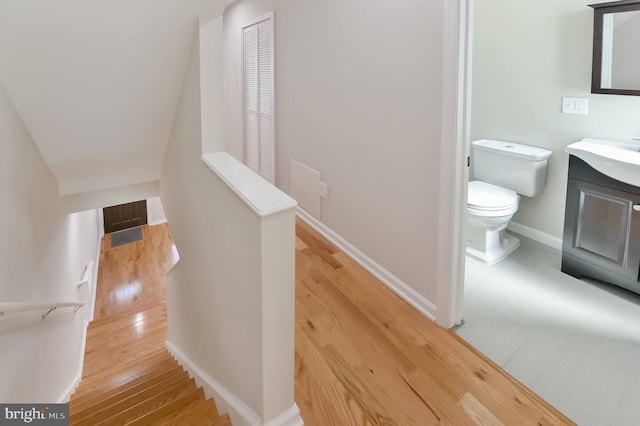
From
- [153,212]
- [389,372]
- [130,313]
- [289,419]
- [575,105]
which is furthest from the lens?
[153,212]

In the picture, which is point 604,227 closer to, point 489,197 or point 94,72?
point 489,197

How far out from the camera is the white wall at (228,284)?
132cm

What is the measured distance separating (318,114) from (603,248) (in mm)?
2147

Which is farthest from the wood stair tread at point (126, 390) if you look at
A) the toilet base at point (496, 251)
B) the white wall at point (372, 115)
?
the toilet base at point (496, 251)

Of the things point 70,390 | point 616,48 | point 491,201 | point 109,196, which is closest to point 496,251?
point 491,201

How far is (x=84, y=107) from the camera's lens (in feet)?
7.07

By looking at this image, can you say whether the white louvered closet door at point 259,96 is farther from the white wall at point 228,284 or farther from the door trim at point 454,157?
the door trim at point 454,157

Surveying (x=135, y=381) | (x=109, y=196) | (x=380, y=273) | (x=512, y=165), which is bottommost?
(x=135, y=381)

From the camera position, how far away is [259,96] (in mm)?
4074

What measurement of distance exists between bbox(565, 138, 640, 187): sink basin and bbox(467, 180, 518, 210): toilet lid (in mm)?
519

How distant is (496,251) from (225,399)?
2.17 meters

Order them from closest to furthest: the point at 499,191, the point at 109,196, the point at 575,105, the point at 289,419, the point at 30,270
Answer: the point at 289,419
the point at 30,270
the point at 575,105
the point at 499,191
the point at 109,196

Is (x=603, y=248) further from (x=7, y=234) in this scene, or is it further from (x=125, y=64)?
(x=7, y=234)

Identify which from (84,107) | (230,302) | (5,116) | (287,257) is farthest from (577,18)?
(5,116)
